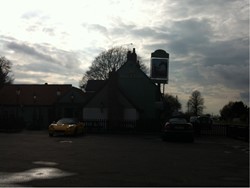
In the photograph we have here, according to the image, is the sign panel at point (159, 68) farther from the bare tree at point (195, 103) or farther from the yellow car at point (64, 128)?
the bare tree at point (195, 103)

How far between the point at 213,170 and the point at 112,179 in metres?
3.70

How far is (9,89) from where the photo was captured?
67.6m

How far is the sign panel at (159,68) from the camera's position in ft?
156

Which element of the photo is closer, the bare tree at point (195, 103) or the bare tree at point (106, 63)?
the bare tree at point (106, 63)

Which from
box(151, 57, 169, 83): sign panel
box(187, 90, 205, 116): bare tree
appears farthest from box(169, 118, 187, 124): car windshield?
box(187, 90, 205, 116): bare tree

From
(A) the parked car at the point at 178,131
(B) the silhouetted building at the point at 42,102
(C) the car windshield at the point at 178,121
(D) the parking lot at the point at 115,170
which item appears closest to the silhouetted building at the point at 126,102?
(B) the silhouetted building at the point at 42,102

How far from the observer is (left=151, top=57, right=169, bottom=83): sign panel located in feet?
156

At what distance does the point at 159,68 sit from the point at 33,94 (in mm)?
25837

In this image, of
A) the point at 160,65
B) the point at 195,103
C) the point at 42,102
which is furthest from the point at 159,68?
the point at 195,103

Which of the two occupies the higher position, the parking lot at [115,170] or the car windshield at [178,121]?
the car windshield at [178,121]

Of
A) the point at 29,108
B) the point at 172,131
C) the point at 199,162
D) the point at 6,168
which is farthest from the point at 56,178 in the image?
the point at 29,108

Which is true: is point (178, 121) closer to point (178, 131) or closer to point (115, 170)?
point (178, 131)

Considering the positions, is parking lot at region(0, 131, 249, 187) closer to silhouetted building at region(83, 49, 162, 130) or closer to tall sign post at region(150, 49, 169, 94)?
silhouetted building at region(83, 49, 162, 130)

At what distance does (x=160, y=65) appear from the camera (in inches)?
1873
